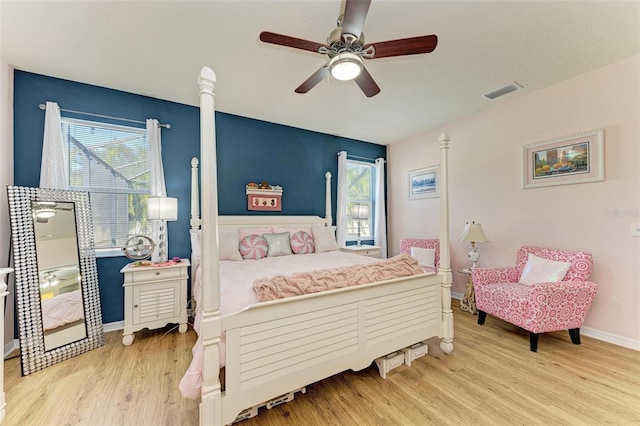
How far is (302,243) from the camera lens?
3516 mm

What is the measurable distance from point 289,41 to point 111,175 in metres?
2.68

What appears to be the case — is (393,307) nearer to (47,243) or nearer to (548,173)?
(548,173)

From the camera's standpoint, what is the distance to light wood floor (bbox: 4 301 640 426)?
1.64m

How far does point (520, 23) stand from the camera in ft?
6.48

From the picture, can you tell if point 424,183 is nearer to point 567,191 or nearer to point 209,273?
point 567,191

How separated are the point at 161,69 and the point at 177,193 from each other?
4.59ft

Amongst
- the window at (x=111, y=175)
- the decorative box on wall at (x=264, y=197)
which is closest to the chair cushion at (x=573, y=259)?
the decorative box on wall at (x=264, y=197)

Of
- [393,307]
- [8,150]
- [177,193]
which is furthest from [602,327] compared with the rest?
[8,150]

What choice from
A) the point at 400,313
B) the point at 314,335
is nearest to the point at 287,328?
the point at 314,335

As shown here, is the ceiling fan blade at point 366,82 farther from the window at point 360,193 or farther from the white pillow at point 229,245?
the window at point 360,193

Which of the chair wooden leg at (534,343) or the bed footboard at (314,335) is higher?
the bed footboard at (314,335)

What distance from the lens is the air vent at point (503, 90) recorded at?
9.64ft

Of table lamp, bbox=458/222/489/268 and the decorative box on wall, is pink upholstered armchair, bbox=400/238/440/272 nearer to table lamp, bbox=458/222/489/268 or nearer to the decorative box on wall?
table lamp, bbox=458/222/489/268

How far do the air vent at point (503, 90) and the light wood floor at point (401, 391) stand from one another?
8.98 feet
